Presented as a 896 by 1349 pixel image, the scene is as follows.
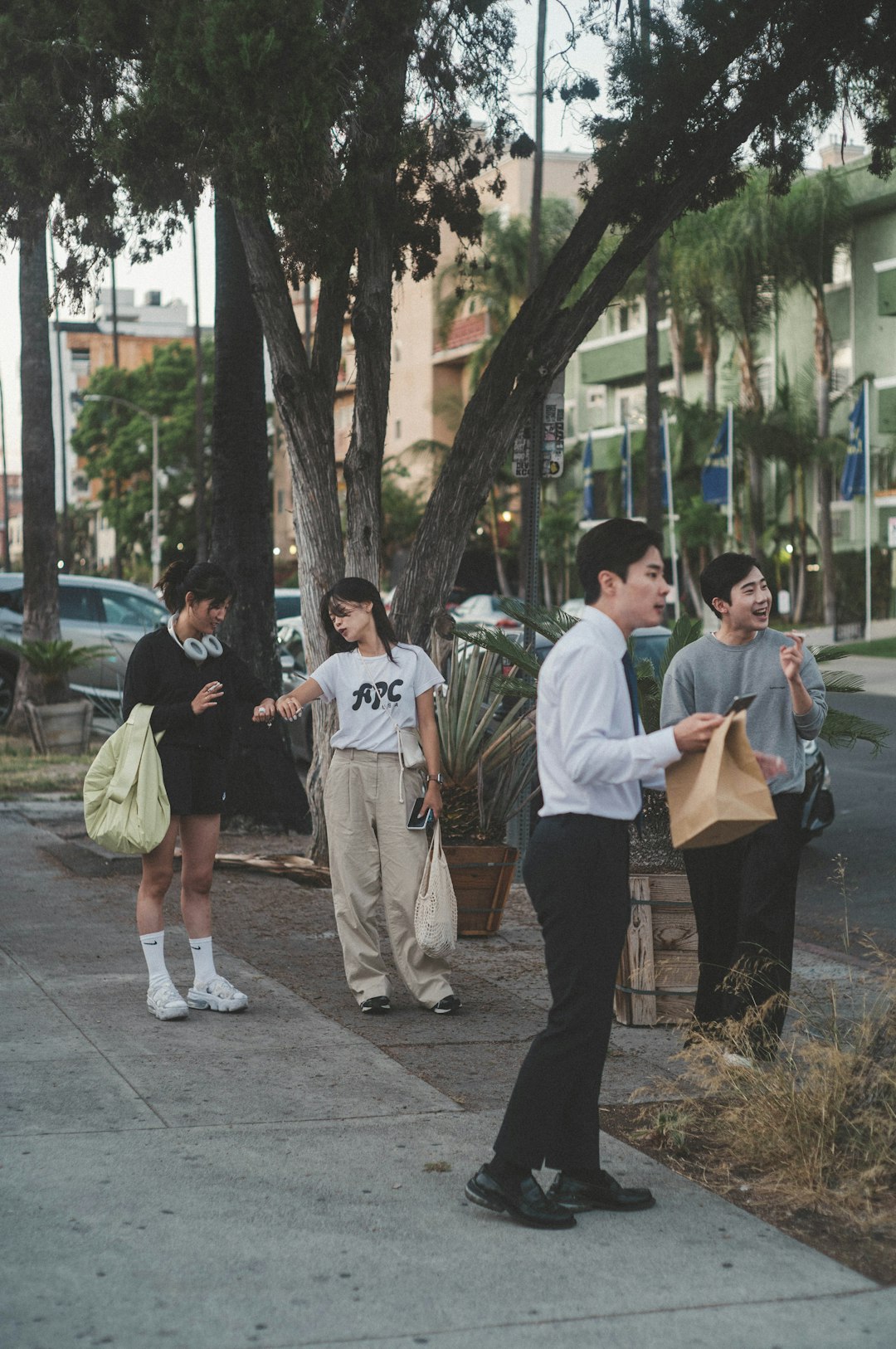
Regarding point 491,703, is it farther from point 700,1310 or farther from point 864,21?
point 700,1310

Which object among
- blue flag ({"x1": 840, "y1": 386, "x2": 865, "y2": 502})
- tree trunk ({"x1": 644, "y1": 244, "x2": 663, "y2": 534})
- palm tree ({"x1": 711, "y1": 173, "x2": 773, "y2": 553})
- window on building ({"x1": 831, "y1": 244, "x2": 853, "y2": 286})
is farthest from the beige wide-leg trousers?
window on building ({"x1": 831, "y1": 244, "x2": 853, "y2": 286})

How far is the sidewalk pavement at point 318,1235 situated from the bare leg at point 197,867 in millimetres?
772

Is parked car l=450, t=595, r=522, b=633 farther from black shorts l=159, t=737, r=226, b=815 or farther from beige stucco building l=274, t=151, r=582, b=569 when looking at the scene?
black shorts l=159, t=737, r=226, b=815

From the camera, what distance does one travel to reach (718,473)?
4059 centimetres

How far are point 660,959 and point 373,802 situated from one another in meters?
A: 1.37

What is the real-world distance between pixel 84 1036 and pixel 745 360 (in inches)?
1541

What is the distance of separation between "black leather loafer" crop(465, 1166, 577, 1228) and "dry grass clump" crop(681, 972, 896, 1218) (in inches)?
27.5

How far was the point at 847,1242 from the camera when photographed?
14.8 ft

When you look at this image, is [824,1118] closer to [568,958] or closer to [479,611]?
[568,958]

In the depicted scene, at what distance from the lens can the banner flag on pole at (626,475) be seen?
45000 millimetres

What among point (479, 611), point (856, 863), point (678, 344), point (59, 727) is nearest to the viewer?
point (856, 863)

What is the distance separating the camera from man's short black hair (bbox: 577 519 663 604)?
4.58m

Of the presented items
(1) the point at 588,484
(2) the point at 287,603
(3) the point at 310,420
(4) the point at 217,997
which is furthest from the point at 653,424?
(4) the point at 217,997

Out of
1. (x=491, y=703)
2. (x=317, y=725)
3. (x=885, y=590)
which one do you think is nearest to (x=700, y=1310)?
(x=491, y=703)
